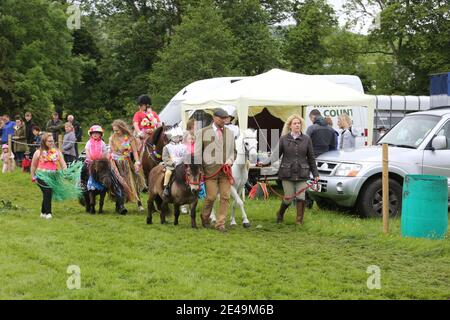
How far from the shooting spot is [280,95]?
14.9 metres

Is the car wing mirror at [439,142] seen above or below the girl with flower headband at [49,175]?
above

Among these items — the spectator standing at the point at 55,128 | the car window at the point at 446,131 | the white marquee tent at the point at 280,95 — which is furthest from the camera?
the spectator standing at the point at 55,128

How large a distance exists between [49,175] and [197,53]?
23114 mm

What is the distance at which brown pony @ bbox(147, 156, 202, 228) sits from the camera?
32.4ft

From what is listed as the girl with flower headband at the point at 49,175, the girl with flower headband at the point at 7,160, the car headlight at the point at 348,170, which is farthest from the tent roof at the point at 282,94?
the girl with flower headband at the point at 7,160

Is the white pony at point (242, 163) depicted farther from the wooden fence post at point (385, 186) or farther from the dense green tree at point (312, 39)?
the dense green tree at point (312, 39)

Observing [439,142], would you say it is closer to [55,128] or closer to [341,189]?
[341,189]

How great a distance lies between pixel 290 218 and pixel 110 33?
119 ft

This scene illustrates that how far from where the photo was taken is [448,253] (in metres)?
8.62

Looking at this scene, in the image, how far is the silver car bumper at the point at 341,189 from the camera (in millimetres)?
11273

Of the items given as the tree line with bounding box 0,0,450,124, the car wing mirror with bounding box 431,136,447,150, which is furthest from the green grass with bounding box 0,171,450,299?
the tree line with bounding box 0,0,450,124

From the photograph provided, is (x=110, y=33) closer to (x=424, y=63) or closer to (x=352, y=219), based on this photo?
(x=424, y=63)

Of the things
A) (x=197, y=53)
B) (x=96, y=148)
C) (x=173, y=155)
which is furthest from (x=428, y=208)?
(x=197, y=53)

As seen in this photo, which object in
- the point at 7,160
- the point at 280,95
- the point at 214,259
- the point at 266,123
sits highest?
the point at 280,95
